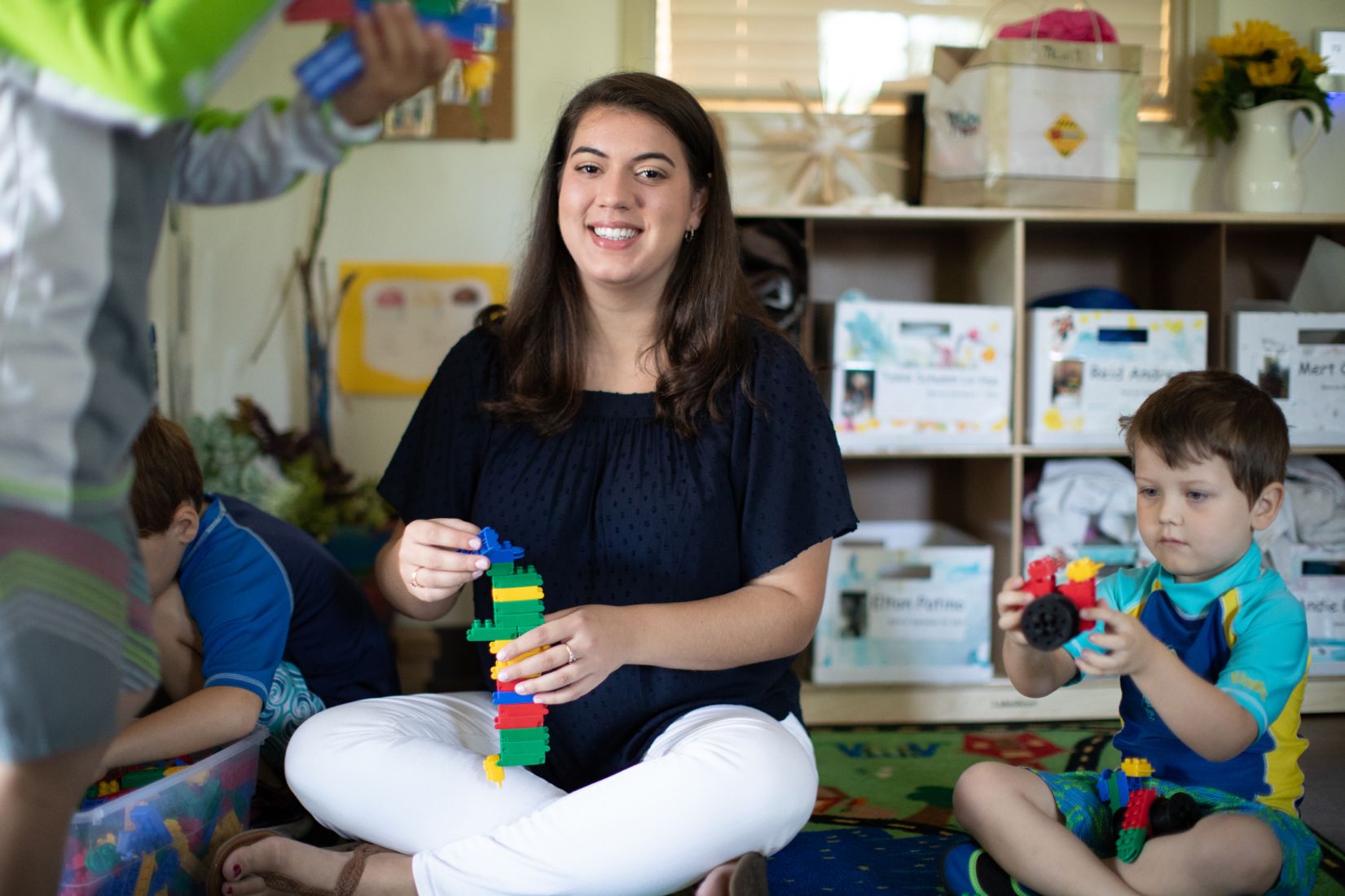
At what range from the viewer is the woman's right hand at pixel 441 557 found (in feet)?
3.85

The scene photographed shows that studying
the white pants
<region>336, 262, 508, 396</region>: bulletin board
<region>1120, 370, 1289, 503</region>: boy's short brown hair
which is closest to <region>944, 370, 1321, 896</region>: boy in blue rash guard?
<region>1120, 370, 1289, 503</region>: boy's short brown hair

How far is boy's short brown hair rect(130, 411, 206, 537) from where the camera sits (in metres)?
1.31

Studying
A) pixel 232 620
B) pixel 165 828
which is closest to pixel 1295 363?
pixel 232 620

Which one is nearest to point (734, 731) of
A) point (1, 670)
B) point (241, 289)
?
point (1, 670)

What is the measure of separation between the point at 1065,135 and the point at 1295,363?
0.64 m

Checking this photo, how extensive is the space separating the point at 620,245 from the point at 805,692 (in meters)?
1.12

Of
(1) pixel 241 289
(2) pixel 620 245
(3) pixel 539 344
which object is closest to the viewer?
(2) pixel 620 245

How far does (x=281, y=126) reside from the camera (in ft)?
2.55

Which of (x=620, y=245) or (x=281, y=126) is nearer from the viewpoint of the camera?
(x=281, y=126)

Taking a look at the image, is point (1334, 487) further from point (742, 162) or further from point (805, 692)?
point (742, 162)

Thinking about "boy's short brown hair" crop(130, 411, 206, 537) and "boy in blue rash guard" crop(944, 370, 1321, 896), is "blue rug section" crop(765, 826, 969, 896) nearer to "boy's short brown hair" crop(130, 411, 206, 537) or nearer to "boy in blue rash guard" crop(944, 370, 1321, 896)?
"boy in blue rash guard" crop(944, 370, 1321, 896)

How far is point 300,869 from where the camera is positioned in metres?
1.20

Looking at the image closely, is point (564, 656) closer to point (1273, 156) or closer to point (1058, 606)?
point (1058, 606)

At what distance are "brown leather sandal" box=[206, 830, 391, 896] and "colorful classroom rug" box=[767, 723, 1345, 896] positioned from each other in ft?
1.67
